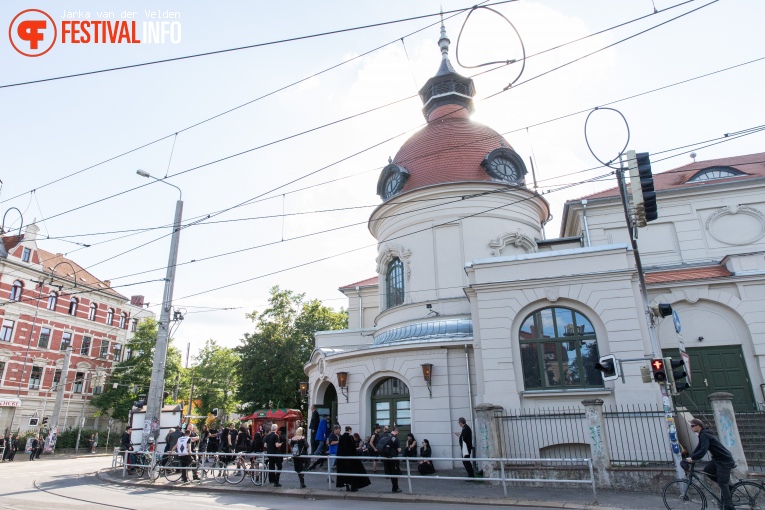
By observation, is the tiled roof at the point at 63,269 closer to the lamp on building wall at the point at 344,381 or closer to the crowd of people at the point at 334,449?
the crowd of people at the point at 334,449

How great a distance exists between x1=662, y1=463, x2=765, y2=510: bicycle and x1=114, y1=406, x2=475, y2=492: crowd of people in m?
4.15

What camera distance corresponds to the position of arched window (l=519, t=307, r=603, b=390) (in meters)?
13.9

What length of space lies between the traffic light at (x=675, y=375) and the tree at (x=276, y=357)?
28.7 meters

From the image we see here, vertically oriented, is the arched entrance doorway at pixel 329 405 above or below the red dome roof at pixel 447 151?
below

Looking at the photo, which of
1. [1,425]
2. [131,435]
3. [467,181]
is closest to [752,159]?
[467,181]

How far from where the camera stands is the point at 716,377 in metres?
15.2

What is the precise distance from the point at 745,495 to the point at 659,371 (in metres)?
2.46

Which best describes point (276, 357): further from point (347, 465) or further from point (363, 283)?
point (347, 465)

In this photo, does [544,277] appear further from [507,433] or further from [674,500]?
[674,500]

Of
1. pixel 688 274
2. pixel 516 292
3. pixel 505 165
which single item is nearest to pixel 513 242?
pixel 505 165

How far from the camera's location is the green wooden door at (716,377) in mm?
14789

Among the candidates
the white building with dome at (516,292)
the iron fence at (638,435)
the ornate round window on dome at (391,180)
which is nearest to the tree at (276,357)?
the white building with dome at (516,292)

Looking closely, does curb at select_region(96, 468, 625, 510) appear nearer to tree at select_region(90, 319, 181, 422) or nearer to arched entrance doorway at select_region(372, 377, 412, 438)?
arched entrance doorway at select_region(372, 377, 412, 438)

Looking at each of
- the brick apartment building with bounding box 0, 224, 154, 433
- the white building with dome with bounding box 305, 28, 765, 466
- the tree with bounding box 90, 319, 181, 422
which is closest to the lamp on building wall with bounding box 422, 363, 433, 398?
the white building with dome with bounding box 305, 28, 765, 466
